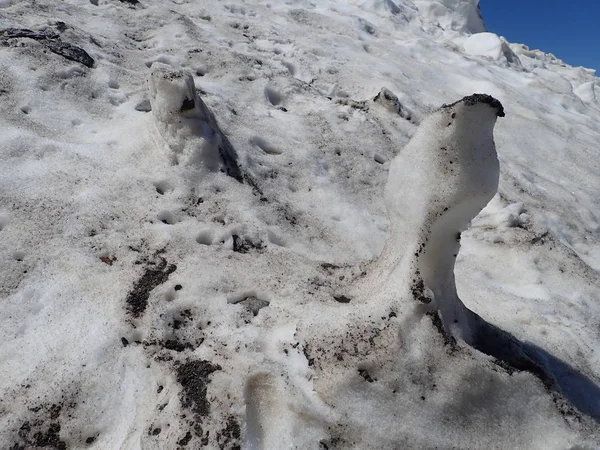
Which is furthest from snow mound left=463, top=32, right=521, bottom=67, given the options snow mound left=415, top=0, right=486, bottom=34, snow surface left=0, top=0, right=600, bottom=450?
snow surface left=0, top=0, right=600, bottom=450

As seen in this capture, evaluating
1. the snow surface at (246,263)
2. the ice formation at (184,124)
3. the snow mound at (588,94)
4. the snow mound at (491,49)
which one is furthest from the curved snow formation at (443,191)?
the snow mound at (588,94)

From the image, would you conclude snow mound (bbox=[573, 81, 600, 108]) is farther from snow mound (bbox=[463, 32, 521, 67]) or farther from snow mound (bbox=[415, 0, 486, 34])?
snow mound (bbox=[415, 0, 486, 34])

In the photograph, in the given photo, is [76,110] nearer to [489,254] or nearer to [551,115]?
[489,254]

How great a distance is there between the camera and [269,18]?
25.3 feet

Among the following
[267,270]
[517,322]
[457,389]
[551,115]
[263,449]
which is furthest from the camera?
[551,115]

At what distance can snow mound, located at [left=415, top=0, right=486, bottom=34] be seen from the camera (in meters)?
11.1

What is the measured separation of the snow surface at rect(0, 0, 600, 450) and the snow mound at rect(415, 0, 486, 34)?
5266mm

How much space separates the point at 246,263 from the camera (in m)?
3.08

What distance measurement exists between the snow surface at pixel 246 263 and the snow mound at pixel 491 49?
3250 millimetres

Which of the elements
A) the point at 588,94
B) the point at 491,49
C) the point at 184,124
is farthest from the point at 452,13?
the point at 184,124

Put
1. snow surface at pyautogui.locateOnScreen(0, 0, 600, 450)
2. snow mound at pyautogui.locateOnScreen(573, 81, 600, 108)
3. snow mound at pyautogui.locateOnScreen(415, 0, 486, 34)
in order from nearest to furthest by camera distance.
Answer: snow surface at pyautogui.locateOnScreen(0, 0, 600, 450) → snow mound at pyautogui.locateOnScreen(573, 81, 600, 108) → snow mound at pyautogui.locateOnScreen(415, 0, 486, 34)

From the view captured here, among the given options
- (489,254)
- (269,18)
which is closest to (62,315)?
(489,254)

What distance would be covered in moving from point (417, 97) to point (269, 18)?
8.78 feet

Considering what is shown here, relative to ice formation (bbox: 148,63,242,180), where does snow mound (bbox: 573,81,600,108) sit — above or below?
below
